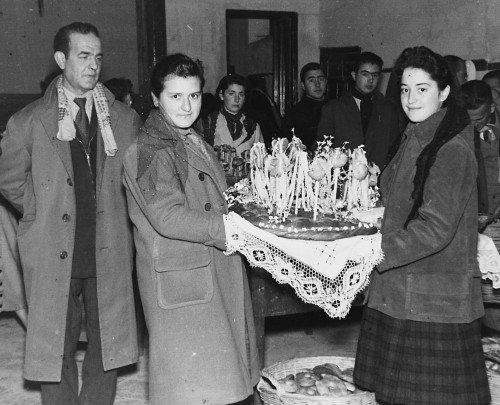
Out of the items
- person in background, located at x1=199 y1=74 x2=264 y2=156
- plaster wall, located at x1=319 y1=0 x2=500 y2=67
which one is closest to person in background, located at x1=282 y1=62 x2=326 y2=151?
person in background, located at x1=199 y1=74 x2=264 y2=156

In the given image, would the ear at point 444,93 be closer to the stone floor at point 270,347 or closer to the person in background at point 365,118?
the stone floor at point 270,347

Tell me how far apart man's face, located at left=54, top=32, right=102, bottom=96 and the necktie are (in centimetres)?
5

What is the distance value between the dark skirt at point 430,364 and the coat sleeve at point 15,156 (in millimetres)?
1672

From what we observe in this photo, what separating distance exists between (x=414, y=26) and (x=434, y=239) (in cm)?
500

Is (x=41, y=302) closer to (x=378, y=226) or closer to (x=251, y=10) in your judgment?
(x=378, y=226)

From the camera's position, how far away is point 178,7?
8414 mm

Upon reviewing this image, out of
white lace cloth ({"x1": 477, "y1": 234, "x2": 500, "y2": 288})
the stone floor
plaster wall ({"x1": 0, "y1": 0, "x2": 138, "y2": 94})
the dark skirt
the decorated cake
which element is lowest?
the stone floor

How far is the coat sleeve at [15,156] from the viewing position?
121 inches

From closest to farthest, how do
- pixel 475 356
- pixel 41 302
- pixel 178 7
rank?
1. pixel 475 356
2. pixel 41 302
3. pixel 178 7

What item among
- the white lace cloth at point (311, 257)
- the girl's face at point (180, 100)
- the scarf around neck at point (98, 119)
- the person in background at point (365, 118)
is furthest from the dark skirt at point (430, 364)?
the person in background at point (365, 118)

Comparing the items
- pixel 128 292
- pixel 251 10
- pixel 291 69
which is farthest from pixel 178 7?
pixel 128 292

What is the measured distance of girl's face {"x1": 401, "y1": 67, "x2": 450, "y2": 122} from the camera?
101 inches

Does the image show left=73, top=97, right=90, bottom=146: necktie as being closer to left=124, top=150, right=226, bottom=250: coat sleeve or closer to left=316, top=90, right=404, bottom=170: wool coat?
left=124, top=150, right=226, bottom=250: coat sleeve

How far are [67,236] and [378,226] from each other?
1341mm
